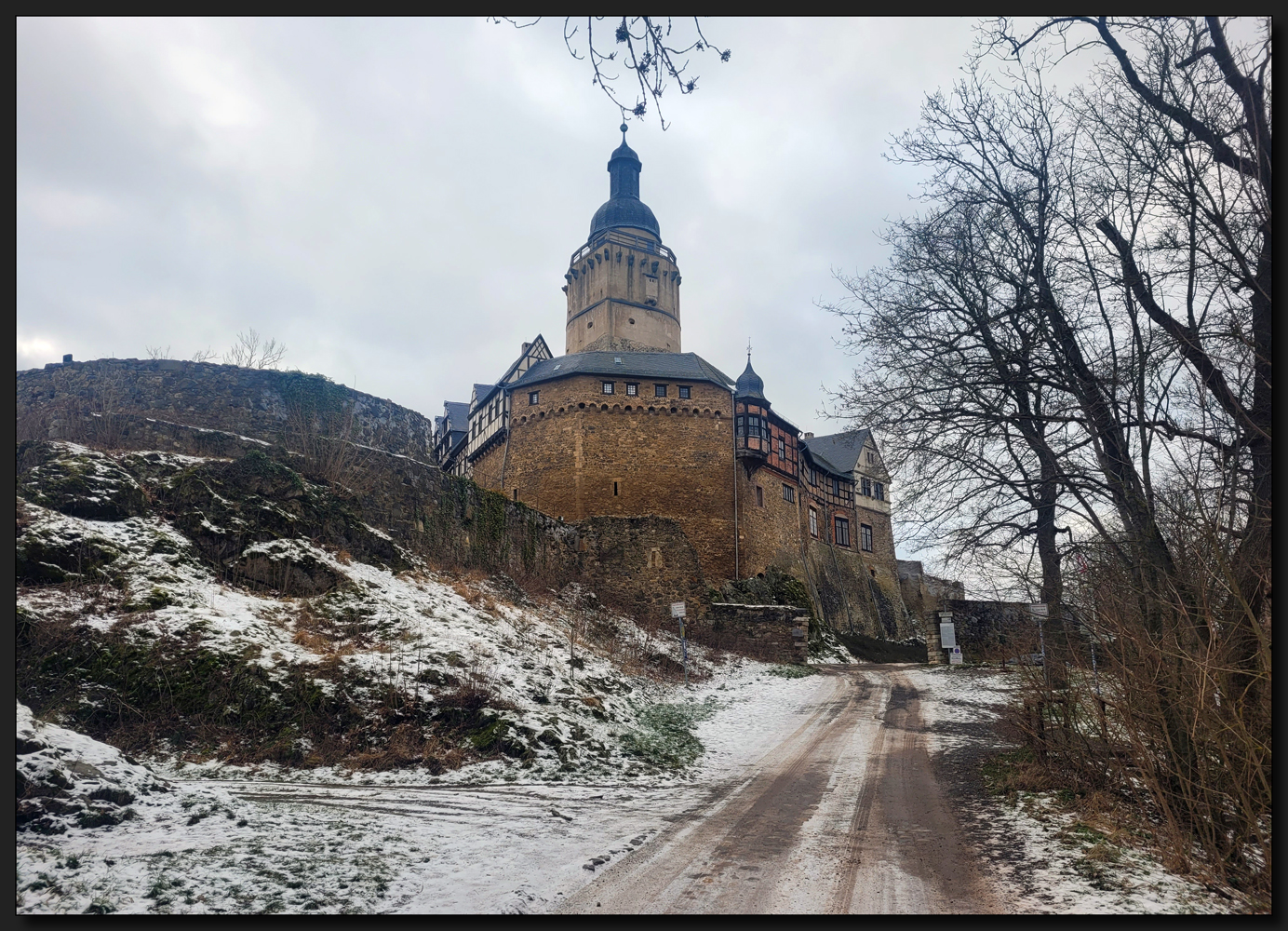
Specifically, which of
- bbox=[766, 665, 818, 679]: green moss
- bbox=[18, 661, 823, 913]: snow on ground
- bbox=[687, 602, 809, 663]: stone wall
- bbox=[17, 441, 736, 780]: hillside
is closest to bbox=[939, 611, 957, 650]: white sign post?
bbox=[687, 602, 809, 663]: stone wall

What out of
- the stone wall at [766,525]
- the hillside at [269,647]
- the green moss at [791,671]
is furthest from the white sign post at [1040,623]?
the stone wall at [766,525]

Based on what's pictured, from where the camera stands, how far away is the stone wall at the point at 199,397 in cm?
1788

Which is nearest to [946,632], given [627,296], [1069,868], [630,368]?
[630,368]

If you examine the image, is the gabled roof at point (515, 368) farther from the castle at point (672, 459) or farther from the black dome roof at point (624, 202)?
the black dome roof at point (624, 202)

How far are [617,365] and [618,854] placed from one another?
97.5 feet

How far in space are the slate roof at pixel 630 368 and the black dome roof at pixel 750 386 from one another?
1.83ft

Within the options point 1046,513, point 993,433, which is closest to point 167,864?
point 993,433

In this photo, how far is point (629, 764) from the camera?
1067cm

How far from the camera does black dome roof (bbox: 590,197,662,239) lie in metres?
48.5

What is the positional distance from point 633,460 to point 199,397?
59.0 feet

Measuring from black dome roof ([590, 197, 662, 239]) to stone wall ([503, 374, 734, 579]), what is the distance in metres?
17.6

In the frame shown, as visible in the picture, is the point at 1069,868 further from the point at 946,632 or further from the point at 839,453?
the point at 839,453

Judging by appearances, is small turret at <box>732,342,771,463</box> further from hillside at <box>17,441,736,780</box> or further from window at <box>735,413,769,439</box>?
hillside at <box>17,441,736,780</box>

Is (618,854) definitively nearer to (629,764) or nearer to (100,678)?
(629,764)
